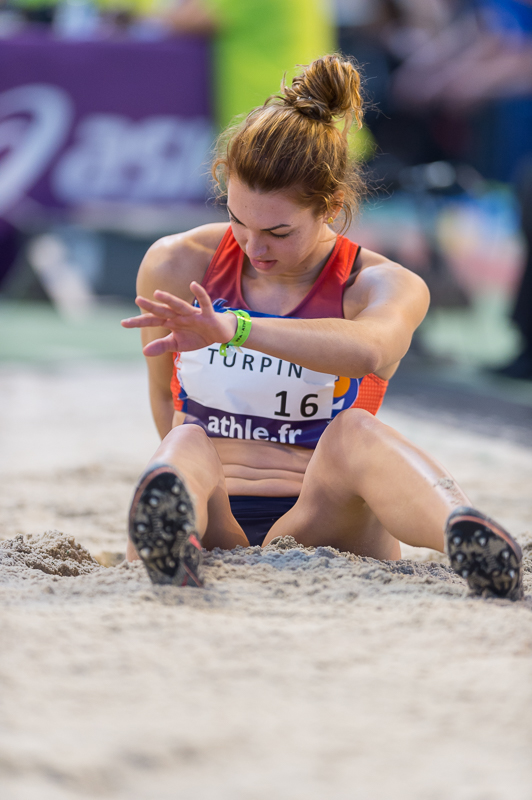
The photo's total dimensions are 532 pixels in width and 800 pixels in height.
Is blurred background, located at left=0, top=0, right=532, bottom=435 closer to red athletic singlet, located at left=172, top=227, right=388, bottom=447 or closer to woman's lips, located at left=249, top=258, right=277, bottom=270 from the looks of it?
red athletic singlet, located at left=172, top=227, right=388, bottom=447

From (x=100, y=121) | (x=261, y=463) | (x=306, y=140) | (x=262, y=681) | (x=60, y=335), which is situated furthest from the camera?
(x=100, y=121)

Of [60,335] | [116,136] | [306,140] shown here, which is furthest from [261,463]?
[116,136]

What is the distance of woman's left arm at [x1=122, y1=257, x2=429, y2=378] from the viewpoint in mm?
1417

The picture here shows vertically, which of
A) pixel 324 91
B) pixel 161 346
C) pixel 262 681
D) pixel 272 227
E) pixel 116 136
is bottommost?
pixel 262 681

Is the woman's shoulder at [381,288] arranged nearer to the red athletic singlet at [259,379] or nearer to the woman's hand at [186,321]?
the red athletic singlet at [259,379]

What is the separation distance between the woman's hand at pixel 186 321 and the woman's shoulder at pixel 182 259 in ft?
1.36

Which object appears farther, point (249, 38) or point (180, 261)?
point (249, 38)

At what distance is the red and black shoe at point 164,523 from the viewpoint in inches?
54.3

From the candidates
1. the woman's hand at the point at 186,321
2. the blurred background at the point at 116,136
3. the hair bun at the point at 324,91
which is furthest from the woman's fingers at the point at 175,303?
the blurred background at the point at 116,136

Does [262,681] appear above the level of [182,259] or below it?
below

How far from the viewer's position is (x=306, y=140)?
5.24 feet

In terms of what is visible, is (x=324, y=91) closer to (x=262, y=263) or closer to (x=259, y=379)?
(x=262, y=263)

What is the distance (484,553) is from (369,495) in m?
0.27

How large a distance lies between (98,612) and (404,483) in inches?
22.3
